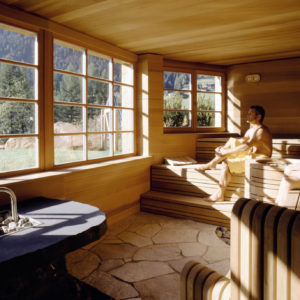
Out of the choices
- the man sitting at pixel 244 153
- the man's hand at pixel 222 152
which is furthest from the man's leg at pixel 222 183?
the man's hand at pixel 222 152

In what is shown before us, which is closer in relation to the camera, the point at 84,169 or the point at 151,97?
the point at 84,169

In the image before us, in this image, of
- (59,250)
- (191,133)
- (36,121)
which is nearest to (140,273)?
(59,250)

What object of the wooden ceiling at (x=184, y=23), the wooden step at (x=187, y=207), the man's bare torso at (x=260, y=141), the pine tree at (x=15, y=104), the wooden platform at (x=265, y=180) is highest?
the wooden ceiling at (x=184, y=23)

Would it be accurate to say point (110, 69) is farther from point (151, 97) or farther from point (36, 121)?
point (36, 121)

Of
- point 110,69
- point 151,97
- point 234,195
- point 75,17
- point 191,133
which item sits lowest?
point 234,195

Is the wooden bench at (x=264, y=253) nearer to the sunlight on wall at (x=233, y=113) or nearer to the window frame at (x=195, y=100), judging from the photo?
the window frame at (x=195, y=100)

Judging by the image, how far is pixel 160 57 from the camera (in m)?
4.84

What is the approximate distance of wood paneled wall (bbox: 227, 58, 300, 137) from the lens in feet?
17.2

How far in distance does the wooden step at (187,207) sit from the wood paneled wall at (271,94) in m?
2.11

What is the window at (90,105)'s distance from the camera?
139 inches

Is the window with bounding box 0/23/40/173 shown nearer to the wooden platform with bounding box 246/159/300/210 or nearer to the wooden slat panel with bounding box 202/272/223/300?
the wooden slat panel with bounding box 202/272/223/300

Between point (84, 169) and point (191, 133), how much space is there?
242 cm

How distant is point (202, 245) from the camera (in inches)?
132

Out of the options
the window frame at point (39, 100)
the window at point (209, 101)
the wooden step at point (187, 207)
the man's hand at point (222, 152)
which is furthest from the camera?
the window at point (209, 101)
